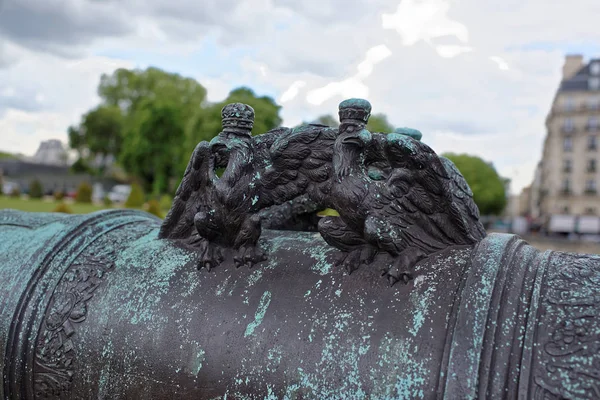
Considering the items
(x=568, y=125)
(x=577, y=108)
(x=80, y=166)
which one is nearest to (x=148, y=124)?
(x=80, y=166)

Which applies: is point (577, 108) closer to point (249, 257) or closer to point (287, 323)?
point (249, 257)

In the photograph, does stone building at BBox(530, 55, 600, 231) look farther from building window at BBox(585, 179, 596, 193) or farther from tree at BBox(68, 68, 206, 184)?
tree at BBox(68, 68, 206, 184)

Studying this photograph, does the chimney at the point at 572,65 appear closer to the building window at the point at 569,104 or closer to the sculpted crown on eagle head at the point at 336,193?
the building window at the point at 569,104

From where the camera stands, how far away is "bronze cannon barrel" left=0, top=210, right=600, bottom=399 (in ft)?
4.93

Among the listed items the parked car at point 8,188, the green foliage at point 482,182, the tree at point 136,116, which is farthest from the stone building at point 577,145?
the parked car at point 8,188

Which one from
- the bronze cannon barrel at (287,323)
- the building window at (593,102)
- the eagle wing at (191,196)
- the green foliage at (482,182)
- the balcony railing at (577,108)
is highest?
the building window at (593,102)

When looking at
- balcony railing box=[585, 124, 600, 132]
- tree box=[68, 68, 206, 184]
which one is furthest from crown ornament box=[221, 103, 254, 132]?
balcony railing box=[585, 124, 600, 132]

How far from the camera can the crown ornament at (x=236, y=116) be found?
7.19 feet

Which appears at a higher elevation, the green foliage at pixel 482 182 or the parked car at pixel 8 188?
the green foliage at pixel 482 182

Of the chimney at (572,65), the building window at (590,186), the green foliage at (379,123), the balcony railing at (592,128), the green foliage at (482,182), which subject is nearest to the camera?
the green foliage at (379,123)

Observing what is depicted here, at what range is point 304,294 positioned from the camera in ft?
6.15

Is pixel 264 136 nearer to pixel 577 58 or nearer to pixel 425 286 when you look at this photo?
pixel 425 286

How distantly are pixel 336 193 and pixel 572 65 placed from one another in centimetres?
5424

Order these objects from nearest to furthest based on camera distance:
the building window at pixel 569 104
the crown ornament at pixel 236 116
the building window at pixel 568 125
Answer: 1. the crown ornament at pixel 236 116
2. the building window at pixel 568 125
3. the building window at pixel 569 104
